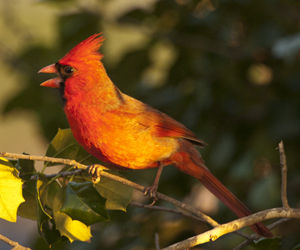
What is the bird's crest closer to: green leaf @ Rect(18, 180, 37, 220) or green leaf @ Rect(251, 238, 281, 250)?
green leaf @ Rect(18, 180, 37, 220)

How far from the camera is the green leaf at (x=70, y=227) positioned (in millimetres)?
1408

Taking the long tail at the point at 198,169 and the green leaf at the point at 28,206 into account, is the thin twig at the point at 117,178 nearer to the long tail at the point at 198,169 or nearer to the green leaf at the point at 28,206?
the green leaf at the point at 28,206

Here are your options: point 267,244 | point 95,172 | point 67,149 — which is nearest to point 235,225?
point 267,244

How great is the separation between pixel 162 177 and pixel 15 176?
119 centimetres

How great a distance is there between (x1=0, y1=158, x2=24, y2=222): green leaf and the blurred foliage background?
933mm

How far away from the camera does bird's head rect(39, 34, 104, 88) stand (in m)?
1.94

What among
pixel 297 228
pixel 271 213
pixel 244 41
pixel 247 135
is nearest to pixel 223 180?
pixel 247 135

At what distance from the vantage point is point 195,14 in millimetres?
2629

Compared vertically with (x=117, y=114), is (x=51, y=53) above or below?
above

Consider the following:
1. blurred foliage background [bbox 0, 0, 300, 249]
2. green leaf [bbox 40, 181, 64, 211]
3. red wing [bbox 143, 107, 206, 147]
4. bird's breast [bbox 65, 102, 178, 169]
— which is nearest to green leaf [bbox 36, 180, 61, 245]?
green leaf [bbox 40, 181, 64, 211]

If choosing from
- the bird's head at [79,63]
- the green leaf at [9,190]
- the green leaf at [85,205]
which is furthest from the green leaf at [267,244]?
the bird's head at [79,63]

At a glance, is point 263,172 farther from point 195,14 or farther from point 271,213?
point 271,213

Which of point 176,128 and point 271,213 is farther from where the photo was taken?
point 176,128

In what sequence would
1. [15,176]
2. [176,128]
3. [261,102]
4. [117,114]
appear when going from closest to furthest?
[15,176]
[117,114]
[176,128]
[261,102]
